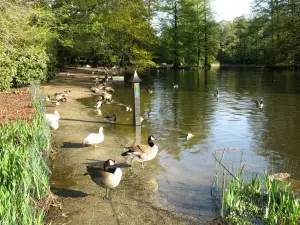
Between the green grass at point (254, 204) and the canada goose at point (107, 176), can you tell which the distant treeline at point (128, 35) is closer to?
the canada goose at point (107, 176)

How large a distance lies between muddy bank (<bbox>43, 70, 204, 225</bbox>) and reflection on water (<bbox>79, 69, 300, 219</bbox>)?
0.50m

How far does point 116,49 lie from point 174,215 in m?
33.4

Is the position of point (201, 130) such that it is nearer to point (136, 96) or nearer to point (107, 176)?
point (136, 96)

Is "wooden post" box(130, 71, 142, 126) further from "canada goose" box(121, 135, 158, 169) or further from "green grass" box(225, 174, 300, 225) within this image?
"green grass" box(225, 174, 300, 225)

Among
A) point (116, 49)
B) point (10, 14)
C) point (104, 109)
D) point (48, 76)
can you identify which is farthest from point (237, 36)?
point (10, 14)

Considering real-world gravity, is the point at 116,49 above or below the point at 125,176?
above

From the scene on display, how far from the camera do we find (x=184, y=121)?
18.7 meters

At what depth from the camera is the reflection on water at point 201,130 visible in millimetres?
9023

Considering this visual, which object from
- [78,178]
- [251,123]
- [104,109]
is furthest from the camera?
[104,109]

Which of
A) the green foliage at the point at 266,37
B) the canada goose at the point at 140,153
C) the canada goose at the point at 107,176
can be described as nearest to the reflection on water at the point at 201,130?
the canada goose at the point at 140,153

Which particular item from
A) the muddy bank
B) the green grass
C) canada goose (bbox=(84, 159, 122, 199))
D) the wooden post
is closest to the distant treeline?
the wooden post

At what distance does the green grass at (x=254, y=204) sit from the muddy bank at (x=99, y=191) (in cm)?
87

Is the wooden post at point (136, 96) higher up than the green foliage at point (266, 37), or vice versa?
the green foliage at point (266, 37)

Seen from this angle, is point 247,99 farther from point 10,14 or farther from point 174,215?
point 174,215
